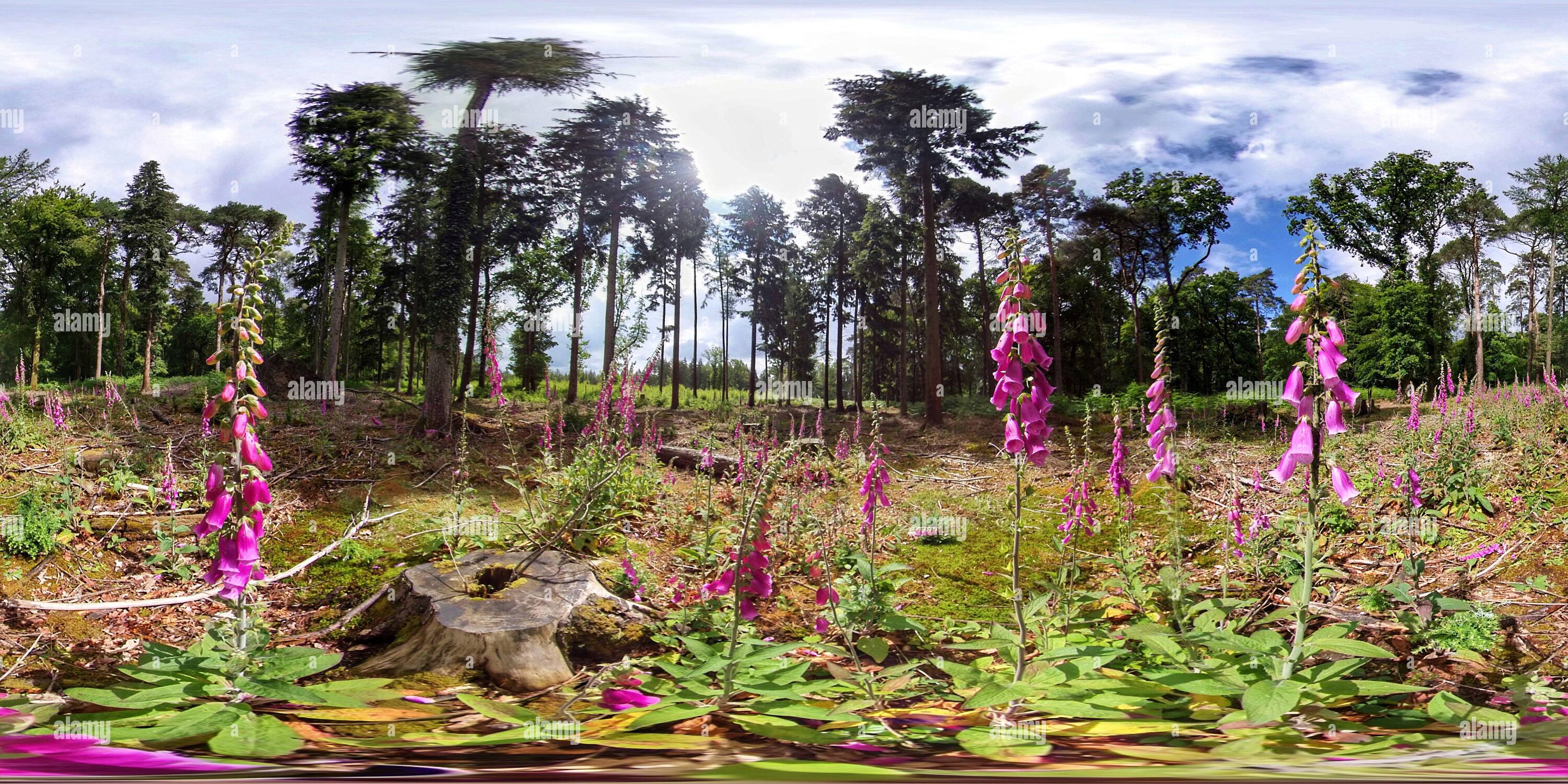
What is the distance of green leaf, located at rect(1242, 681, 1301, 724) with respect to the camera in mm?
1187

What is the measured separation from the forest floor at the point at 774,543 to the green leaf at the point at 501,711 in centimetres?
4

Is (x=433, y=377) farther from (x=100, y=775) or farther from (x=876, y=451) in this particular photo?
(x=100, y=775)

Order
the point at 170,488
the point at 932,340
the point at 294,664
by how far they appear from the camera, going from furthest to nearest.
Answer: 1. the point at 932,340
2. the point at 170,488
3. the point at 294,664

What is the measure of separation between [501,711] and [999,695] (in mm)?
899

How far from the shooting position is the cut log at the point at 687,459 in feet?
15.6

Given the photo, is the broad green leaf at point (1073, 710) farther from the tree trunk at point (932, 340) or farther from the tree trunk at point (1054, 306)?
the tree trunk at point (932, 340)

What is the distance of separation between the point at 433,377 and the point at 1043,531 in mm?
2858

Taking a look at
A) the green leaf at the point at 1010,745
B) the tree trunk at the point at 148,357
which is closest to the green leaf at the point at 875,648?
the green leaf at the point at 1010,745

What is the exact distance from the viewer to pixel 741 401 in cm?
454

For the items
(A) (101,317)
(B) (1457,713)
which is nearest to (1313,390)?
(B) (1457,713)

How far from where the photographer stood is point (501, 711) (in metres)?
1.28

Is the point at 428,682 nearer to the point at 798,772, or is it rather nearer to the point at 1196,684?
the point at 798,772

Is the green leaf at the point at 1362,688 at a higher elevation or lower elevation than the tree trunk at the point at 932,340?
lower

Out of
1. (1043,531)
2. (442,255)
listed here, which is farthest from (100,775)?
(1043,531)
